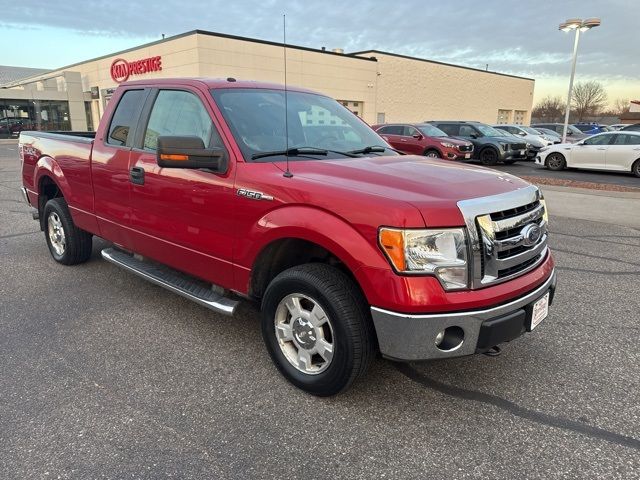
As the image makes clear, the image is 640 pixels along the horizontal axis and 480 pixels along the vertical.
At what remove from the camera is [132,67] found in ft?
104

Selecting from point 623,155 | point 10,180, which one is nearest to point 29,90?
point 10,180

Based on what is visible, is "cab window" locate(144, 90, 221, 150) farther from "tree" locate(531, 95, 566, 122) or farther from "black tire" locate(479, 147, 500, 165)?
"tree" locate(531, 95, 566, 122)

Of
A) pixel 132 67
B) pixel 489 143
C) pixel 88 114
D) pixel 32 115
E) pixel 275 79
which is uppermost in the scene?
pixel 132 67

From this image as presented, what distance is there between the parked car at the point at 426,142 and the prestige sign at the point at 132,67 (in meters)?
17.1

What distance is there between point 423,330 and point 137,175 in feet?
8.81

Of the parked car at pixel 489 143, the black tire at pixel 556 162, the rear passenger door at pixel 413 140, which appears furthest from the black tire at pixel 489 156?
the rear passenger door at pixel 413 140

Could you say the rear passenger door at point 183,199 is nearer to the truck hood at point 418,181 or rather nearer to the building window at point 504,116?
the truck hood at point 418,181

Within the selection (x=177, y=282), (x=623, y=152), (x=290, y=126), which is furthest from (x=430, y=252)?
(x=623, y=152)

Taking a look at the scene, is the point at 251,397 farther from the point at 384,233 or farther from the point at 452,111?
the point at 452,111

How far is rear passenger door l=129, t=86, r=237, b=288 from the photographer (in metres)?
3.38

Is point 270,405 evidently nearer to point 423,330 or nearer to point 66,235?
point 423,330

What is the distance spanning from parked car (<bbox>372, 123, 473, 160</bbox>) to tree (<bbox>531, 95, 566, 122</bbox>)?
73.9m

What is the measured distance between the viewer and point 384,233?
8.34 ft

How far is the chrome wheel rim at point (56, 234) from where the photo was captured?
218 inches
